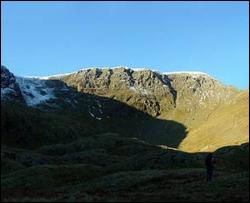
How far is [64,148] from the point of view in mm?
172125

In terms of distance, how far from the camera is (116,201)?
41281 millimetres

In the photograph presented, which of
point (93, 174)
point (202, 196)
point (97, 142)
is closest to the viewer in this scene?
point (202, 196)

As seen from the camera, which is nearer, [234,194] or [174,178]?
[234,194]

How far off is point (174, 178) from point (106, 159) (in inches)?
2491

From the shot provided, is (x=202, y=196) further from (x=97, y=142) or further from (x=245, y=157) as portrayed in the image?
(x=97, y=142)

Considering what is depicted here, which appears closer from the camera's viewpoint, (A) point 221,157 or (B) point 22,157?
(A) point 221,157

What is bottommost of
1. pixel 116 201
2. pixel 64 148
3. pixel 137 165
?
pixel 116 201

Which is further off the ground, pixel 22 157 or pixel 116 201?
pixel 22 157

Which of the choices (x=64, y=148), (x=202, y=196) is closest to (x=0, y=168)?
(x=64, y=148)

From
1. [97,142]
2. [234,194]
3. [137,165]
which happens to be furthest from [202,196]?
[97,142]

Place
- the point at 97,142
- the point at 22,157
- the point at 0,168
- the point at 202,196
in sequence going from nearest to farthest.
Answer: the point at 202,196 < the point at 0,168 < the point at 22,157 < the point at 97,142

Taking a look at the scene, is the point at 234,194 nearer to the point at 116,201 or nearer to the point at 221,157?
the point at 116,201

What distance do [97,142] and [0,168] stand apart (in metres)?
78.5

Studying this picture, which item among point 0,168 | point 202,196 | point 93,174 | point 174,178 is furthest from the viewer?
point 0,168
